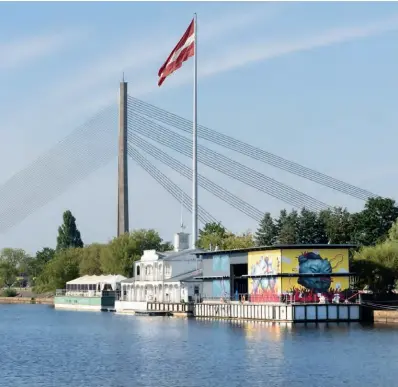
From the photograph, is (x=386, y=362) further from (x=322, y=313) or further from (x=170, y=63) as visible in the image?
(x=170, y=63)

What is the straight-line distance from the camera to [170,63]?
115312 millimetres

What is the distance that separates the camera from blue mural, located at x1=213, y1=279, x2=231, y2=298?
10806 centimetres

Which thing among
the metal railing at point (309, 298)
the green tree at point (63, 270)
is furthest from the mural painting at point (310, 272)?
the green tree at point (63, 270)

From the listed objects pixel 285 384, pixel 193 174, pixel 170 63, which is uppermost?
pixel 170 63

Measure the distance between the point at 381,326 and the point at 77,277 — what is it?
93.2 m

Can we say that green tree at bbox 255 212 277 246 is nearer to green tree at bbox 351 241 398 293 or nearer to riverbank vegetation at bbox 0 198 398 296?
riverbank vegetation at bbox 0 198 398 296

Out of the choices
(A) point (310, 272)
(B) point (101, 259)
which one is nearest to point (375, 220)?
(A) point (310, 272)

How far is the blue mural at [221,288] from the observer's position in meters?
108

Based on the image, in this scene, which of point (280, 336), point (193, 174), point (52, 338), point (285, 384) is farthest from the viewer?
point (193, 174)

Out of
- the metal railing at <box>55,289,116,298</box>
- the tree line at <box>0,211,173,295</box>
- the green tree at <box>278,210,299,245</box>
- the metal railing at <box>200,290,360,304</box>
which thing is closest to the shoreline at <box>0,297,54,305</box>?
the tree line at <box>0,211,173,295</box>

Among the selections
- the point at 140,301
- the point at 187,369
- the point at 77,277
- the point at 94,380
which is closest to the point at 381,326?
the point at 187,369

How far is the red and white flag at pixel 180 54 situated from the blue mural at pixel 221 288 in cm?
2278

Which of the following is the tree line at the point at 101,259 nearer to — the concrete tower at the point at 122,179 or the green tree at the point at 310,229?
the concrete tower at the point at 122,179

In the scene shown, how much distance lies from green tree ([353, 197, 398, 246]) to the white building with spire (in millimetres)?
19051
